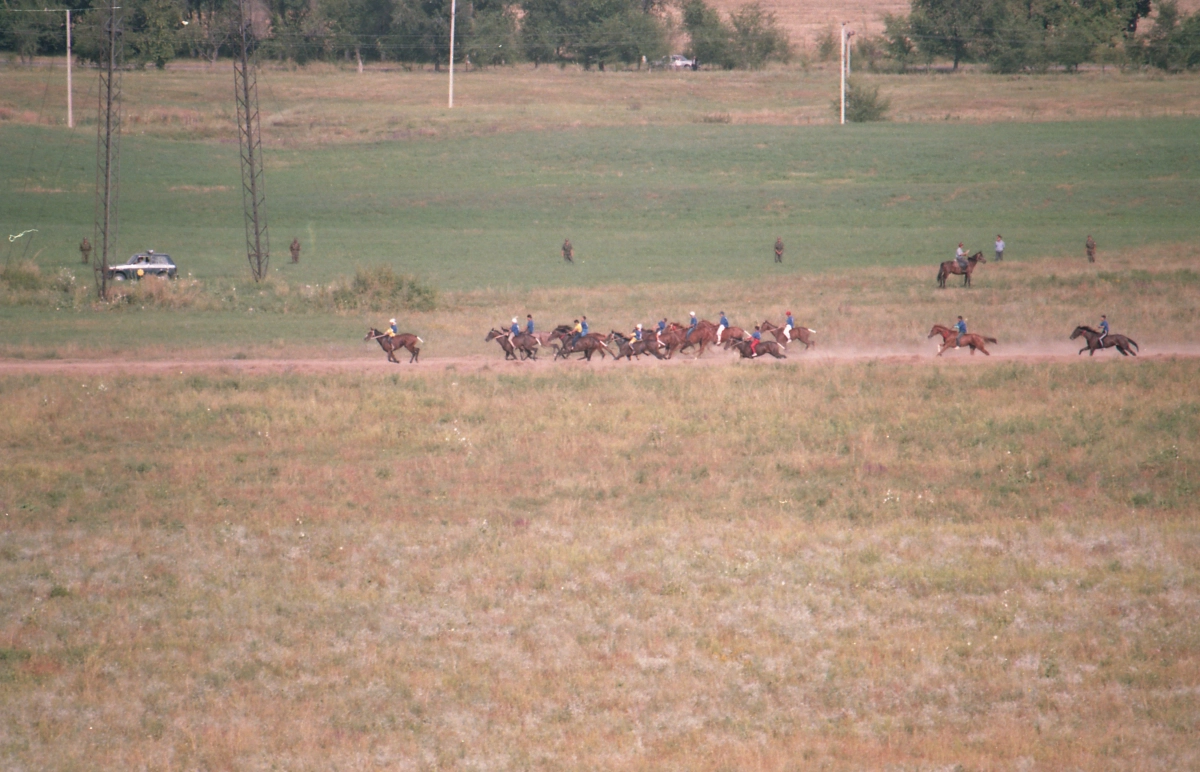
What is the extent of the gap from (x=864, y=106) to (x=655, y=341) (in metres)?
63.7

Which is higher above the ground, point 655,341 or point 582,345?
point 655,341

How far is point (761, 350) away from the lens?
32531mm

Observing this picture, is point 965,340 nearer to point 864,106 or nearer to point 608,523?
point 608,523

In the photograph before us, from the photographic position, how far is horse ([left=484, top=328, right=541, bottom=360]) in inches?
1276

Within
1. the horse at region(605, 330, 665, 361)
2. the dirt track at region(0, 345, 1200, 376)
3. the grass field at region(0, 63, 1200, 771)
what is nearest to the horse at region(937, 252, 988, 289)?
the grass field at region(0, 63, 1200, 771)

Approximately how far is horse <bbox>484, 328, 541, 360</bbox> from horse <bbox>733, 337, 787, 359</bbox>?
5294 mm

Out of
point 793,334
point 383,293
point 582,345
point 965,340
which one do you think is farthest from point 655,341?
point 383,293

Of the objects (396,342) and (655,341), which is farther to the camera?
(655,341)

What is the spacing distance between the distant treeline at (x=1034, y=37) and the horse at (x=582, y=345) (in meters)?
90.4

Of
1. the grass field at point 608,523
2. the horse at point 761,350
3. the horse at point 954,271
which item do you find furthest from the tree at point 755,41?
the horse at point 761,350

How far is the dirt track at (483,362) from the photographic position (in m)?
31.4

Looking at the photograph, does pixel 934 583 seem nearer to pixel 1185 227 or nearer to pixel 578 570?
pixel 578 570

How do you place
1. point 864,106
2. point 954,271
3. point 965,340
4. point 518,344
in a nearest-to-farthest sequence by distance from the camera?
1. point 965,340
2. point 518,344
3. point 954,271
4. point 864,106

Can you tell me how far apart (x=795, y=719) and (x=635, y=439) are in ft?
39.6
